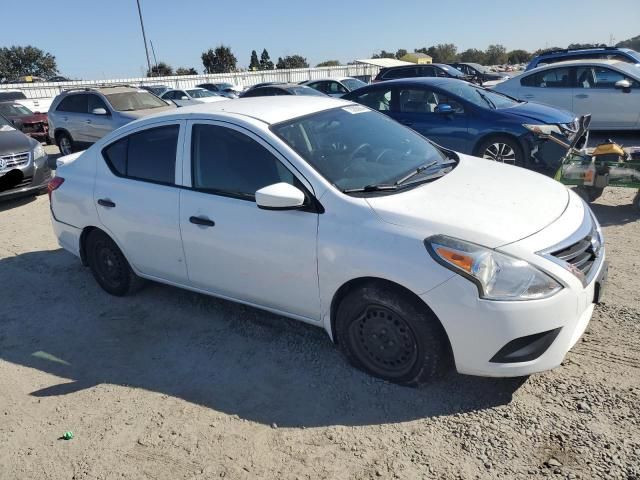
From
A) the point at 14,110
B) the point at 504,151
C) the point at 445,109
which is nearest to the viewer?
the point at 504,151

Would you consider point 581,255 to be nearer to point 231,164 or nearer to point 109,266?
point 231,164

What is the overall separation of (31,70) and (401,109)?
271 feet

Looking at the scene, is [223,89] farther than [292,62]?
No

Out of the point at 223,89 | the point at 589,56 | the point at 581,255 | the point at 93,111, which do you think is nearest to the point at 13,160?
the point at 93,111

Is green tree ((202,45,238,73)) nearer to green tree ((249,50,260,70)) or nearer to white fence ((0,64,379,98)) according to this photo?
green tree ((249,50,260,70))

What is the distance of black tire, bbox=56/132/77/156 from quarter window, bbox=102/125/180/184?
8.87 meters

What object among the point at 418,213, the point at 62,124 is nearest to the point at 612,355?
the point at 418,213

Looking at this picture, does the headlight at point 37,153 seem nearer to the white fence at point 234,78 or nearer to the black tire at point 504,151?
the black tire at point 504,151

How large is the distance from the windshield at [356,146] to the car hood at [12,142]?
6412 mm

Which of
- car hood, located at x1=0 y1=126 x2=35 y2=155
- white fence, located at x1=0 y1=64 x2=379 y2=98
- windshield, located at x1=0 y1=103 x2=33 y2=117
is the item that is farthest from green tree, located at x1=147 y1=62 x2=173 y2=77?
car hood, located at x1=0 y1=126 x2=35 y2=155

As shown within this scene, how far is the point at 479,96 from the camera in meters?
7.79

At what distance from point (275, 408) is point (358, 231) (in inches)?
45.7

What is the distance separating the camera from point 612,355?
127 inches

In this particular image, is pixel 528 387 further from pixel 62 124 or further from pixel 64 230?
pixel 62 124
